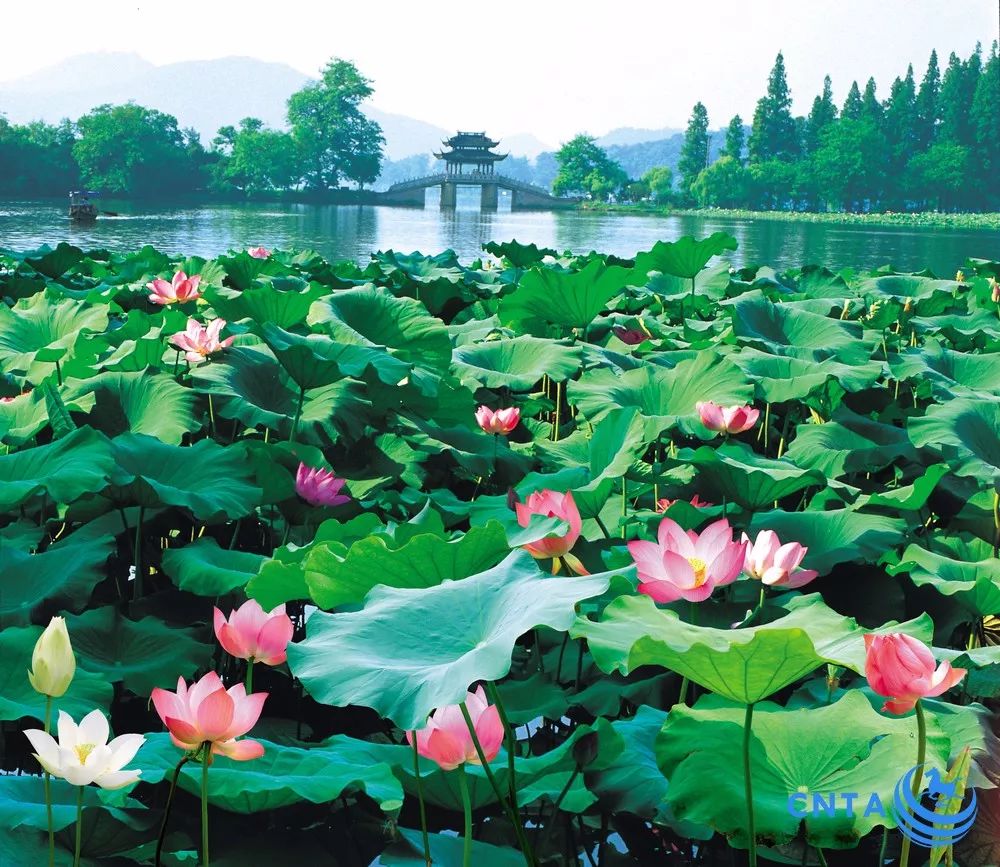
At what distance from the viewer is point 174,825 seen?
1.00m

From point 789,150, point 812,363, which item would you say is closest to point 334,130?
point 789,150

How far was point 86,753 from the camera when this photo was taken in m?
0.78

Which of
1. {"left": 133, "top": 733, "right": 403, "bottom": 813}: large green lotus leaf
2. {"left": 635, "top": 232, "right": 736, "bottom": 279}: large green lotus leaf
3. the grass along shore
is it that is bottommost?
{"left": 133, "top": 733, "right": 403, "bottom": 813}: large green lotus leaf

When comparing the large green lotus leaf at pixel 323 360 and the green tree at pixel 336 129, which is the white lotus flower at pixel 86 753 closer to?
the large green lotus leaf at pixel 323 360

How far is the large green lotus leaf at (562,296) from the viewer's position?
8.71ft

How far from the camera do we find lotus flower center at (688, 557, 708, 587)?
988mm

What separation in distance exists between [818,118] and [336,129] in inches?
1154

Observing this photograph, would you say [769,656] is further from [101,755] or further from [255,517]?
[255,517]

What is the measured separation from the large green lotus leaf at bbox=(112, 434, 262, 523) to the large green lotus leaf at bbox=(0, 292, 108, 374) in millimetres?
882

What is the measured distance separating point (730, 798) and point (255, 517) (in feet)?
3.88

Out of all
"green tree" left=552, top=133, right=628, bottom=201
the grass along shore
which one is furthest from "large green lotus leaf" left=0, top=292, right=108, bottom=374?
"green tree" left=552, top=133, right=628, bottom=201

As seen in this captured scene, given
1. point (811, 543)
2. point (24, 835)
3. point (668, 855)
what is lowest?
point (668, 855)

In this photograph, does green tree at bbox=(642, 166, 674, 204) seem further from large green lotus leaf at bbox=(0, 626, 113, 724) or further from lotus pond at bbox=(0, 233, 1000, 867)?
large green lotus leaf at bbox=(0, 626, 113, 724)

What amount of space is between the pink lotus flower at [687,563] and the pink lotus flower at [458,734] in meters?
0.21
